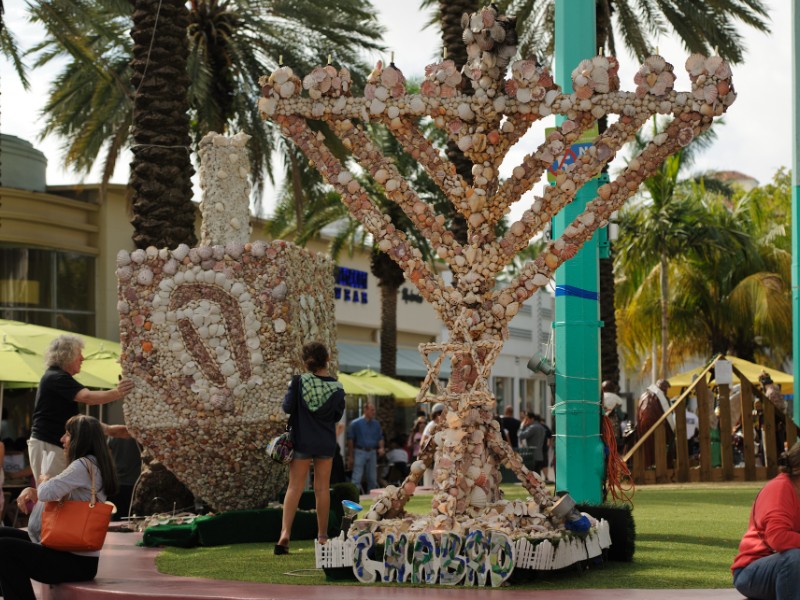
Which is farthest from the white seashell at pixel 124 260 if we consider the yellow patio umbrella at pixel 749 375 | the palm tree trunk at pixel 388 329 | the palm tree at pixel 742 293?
the palm tree at pixel 742 293

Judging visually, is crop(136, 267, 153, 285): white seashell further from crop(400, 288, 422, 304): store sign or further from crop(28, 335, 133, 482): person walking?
crop(400, 288, 422, 304): store sign

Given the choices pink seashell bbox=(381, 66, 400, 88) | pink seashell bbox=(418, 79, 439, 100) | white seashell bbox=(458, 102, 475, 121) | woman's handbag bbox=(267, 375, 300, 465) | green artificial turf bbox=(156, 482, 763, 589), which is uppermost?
pink seashell bbox=(381, 66, 400, 88)

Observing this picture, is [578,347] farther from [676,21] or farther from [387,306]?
[387,306]

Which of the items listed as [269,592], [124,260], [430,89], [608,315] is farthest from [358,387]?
[269,592]

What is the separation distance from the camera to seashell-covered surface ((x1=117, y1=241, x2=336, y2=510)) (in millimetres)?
10836

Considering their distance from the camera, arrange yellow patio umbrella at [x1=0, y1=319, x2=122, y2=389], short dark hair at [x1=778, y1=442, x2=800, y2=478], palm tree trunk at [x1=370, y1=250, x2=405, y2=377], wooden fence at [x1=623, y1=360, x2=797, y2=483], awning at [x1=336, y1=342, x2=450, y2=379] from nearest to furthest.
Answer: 1. short dark hair at [x1=778, y1=442, x2=800, y2=478]
2. yellow patio umbrella at [x1=0, y1=319, x2=122, y2=389]
3. wooden fence at [x1=623, y1=360, x2=797, y2=483]
4. palm tree trunk at [x1=370, y1=250, x2=405, y2=377]
5. awning at [x1=336, y1=342, x2=450, y2=379]

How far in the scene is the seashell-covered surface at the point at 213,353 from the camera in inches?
427

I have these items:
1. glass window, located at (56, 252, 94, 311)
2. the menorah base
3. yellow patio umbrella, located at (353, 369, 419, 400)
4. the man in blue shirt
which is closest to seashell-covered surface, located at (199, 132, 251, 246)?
the menorah base

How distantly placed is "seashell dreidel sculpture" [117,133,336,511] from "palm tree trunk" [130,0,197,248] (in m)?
3.23

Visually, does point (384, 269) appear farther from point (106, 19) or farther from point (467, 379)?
point (467, 379)

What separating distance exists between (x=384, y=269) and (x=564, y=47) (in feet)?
72.6

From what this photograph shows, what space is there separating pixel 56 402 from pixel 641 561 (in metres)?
4.52

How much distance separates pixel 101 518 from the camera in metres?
7.50

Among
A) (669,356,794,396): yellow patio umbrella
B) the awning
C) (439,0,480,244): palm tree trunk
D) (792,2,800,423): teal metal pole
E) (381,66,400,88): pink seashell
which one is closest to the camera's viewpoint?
(381,66,400,88): pink seashell
